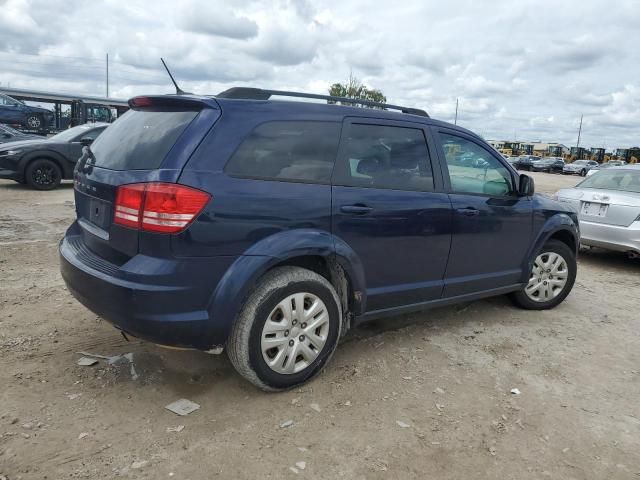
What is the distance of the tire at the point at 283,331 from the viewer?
2.94m

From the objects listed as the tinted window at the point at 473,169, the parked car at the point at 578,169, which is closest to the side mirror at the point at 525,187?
the tinted window at the point at 473,169

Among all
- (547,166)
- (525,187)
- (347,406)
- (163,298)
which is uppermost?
(547,166)

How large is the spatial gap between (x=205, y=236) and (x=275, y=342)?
0.78m

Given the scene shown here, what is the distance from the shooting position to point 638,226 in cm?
668

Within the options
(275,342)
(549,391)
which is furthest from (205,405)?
(549,391)

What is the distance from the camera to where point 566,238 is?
5105 mm

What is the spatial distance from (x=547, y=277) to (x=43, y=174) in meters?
10.0

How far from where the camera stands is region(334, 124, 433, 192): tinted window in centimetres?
338

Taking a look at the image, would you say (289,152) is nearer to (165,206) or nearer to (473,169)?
(165,206)

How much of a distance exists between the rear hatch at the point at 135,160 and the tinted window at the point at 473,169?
1.94m

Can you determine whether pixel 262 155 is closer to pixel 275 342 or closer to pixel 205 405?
pixel 275 342

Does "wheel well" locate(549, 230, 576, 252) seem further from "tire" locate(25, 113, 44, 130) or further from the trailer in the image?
the trailer

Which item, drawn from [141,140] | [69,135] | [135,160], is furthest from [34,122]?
[135,160]

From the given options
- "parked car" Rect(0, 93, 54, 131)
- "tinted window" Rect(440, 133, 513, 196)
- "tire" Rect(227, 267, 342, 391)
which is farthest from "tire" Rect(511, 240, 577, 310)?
"parked car" Rect(0, 93, 54, 131)
